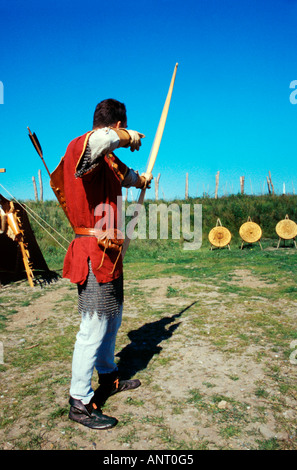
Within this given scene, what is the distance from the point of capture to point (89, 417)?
2.13 metres

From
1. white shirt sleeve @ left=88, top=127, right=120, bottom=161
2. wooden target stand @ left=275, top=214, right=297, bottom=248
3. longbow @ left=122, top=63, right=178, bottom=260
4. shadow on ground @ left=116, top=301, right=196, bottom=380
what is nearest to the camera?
white shirt sleeve @ left=88, top=127, right=120, bottom=161

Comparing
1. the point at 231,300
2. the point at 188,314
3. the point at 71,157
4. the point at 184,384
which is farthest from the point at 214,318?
the point at 71,157

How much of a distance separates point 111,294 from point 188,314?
2.60 meters

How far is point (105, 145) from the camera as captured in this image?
1779 mm

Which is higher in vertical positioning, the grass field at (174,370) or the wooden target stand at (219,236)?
the wooden target stand at (219,236)

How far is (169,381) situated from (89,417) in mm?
801

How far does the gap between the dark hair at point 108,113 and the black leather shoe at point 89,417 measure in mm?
1803

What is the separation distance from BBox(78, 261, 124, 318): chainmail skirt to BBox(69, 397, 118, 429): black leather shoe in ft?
1.98

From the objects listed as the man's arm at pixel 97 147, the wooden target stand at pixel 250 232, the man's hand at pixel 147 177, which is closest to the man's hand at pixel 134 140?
the man's arm at pixel 97 147

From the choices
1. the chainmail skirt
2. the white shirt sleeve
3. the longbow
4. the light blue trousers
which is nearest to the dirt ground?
the light blue trousers

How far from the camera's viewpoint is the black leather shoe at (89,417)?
82.8 inches

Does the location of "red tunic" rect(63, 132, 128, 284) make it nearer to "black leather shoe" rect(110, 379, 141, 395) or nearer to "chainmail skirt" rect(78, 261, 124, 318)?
"chainmail skirt" rect(78, 261, 124, 318)

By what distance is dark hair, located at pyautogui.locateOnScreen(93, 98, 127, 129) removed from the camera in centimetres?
208

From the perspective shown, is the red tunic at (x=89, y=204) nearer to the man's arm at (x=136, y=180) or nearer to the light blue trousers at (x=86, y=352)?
the man's arm at (x=136, y=180)
